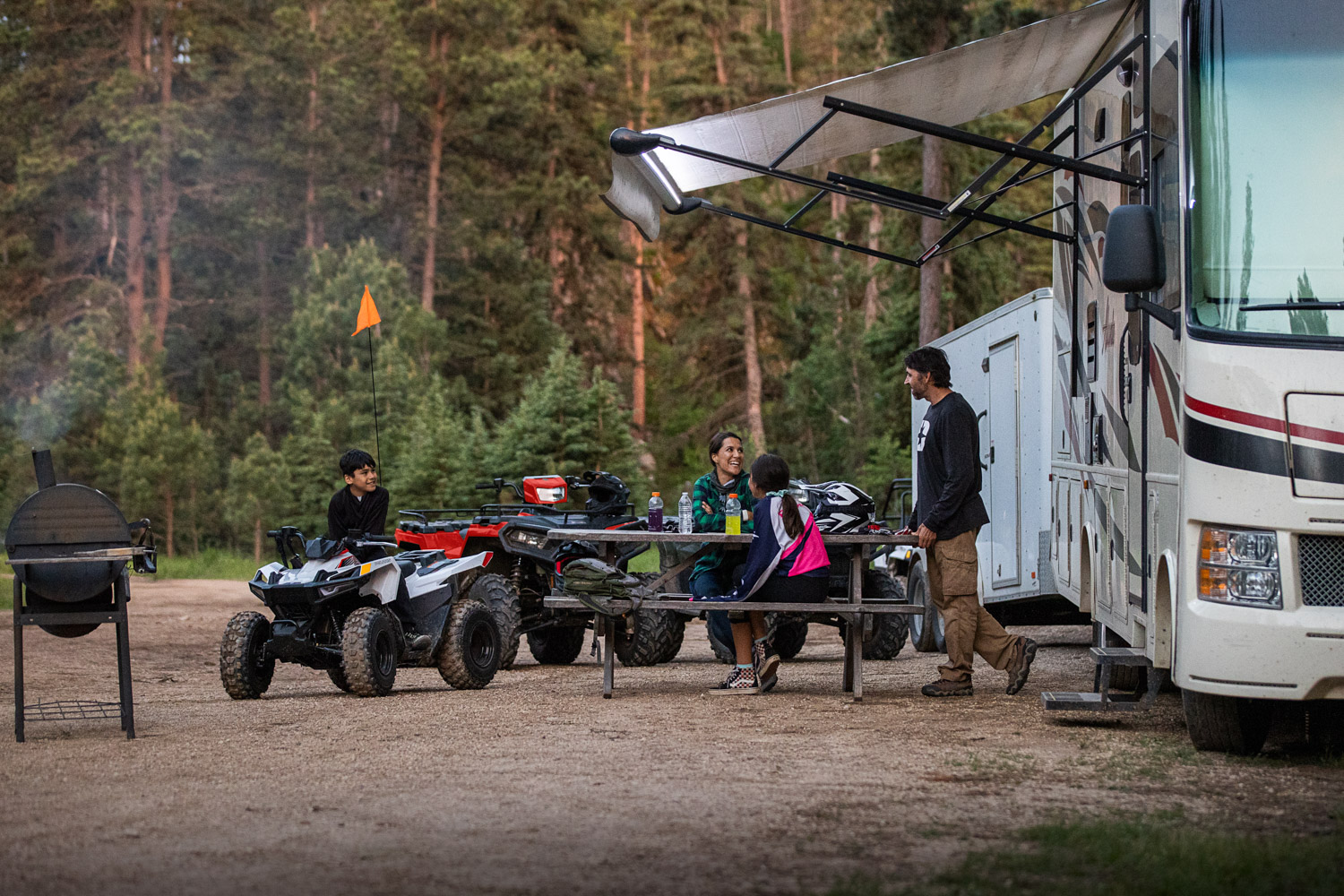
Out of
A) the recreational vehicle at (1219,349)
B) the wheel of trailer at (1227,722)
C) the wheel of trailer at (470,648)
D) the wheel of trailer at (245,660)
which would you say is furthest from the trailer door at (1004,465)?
the wheel of trailer at (245,660)

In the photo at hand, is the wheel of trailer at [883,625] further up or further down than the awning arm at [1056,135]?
further down

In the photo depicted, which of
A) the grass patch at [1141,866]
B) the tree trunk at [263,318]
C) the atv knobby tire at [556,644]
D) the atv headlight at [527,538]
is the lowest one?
the atv knobby tire at [556,644]

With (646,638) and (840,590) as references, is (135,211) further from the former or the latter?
(840,590)

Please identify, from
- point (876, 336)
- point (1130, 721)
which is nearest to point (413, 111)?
point (876, 336)

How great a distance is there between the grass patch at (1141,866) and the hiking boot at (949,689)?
4093mm

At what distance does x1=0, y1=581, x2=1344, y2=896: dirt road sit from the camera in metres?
4.82

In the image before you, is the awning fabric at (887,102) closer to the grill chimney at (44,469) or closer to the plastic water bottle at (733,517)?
the plastic water bottle at (733,517)

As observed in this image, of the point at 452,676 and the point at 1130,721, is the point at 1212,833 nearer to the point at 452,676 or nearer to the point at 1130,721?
the point at 1130,721

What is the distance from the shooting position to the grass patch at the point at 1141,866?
4496mm

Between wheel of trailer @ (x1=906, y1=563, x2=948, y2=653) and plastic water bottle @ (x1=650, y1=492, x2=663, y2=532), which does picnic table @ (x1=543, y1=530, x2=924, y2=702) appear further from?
wheel of trailer @ (x1=906, y1=563, x2=948, y2=653)

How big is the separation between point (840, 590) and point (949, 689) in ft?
7.82

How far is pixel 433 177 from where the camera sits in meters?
45.7

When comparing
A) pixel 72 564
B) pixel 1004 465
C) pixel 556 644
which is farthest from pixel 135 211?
pixel 72 564

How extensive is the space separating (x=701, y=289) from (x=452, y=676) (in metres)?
39.4
